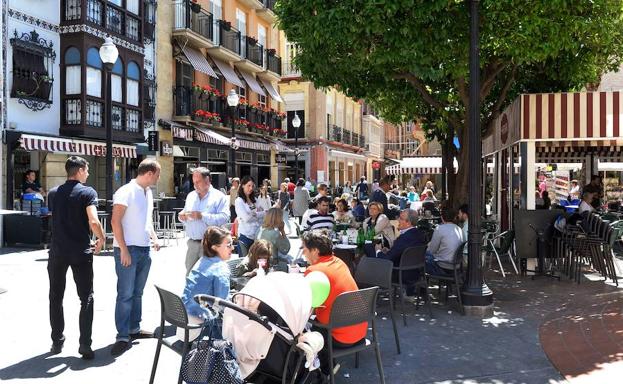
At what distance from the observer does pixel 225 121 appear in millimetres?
24609

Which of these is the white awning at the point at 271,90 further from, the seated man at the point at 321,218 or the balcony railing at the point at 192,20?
the seated man at the point at 321,218

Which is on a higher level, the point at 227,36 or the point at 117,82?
the point at 227,36

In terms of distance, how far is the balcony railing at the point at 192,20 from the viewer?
21703mm

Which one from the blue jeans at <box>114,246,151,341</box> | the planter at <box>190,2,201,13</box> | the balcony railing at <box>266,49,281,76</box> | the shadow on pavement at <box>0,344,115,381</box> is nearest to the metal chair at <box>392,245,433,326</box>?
the blue jeans at <box>114,246,151,341</box>

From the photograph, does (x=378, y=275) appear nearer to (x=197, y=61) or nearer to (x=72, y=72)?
(x=72, y=72)

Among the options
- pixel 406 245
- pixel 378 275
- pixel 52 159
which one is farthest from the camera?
A: pixel 52 159

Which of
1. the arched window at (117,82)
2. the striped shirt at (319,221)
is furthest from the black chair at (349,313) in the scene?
the arched window at (117,82)

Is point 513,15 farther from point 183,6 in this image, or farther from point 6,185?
point 183,6

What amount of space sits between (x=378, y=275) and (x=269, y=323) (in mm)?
2364

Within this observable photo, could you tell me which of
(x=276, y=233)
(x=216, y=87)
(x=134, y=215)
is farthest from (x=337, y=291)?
(x=216, y=87)

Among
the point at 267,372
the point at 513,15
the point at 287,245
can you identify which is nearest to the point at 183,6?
the point at 513,15

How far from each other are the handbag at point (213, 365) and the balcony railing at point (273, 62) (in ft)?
90.5

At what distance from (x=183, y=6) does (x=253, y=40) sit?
673 centimetres

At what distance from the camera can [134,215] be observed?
5.45m
